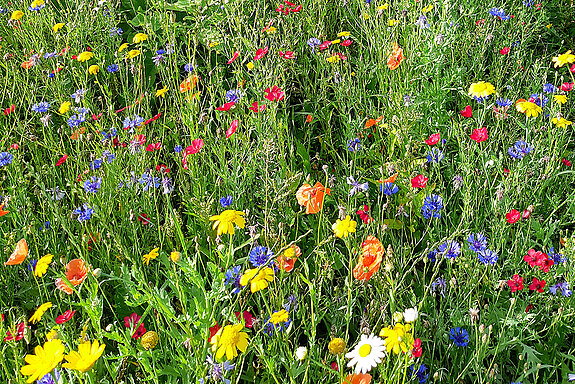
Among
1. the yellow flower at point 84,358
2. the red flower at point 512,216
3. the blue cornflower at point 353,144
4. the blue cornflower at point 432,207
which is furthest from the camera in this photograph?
the blue cornflower at point 353,144

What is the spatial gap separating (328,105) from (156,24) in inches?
46.7

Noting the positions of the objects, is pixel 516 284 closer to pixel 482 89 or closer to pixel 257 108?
pixel 482 89

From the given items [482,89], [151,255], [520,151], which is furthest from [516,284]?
[151,255]

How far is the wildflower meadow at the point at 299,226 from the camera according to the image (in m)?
1.13

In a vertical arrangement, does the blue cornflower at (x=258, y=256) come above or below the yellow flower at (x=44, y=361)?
below

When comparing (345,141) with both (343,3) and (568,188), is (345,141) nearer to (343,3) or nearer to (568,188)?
(568,188)

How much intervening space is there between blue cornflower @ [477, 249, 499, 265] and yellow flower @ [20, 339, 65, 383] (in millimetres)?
1025

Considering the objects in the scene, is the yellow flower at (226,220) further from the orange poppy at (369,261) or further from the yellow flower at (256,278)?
the orange poppy at (369,261)

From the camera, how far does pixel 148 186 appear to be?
1759mm

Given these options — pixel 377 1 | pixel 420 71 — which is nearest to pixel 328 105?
pixel 420 71

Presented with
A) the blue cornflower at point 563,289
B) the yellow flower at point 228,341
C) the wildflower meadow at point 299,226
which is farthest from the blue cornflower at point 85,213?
the blue cornflower at point 563,289

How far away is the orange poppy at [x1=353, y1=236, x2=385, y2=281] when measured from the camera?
48.3 inches

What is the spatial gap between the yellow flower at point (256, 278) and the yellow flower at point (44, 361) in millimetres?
360

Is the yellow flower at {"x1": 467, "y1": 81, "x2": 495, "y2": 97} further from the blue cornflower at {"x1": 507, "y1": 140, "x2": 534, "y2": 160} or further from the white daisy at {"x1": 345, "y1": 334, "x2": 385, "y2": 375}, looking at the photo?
the white daisy at {"x1": 345, "y1": 334, "x2": 385, "y2": 375}
